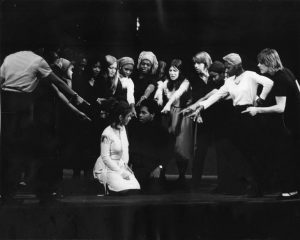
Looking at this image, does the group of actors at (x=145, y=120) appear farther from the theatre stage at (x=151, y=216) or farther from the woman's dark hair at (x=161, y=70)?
the theatre stage at (x=151, y=216)

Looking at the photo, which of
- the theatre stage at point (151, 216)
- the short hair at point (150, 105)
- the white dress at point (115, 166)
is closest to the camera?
the theatre stage at point (151, 216)

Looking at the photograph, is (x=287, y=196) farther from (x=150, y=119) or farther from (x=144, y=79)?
(x=144, y=79)

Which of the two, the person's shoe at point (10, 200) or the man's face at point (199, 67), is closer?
the person's shoe at point (10, 200)

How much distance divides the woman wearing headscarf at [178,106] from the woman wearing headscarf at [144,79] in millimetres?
117

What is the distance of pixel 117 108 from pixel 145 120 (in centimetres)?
35

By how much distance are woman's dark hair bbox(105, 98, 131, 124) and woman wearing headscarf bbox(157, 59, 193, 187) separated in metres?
0.41

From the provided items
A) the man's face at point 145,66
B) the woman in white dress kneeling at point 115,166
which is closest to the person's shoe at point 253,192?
the woman in white dress kneeling at point 115,166

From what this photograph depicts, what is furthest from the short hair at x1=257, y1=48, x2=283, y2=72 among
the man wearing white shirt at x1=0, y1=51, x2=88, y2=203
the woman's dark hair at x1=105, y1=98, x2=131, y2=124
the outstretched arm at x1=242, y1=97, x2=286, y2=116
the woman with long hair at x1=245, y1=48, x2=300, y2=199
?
the man wearing white shirt at x1=0, y1=51, x2=88, y2=203

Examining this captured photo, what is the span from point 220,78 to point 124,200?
5.83 feet

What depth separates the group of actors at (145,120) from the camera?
593 cm

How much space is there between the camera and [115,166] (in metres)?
5.98

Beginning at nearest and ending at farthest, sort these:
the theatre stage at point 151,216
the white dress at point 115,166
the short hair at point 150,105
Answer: the theatre stage at point 151,216
the white dress at point 115,166
the short hair at point 150,105

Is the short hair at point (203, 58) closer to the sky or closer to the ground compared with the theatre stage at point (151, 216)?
closer to the sky

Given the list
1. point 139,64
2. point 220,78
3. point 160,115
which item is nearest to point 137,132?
point 160,115
